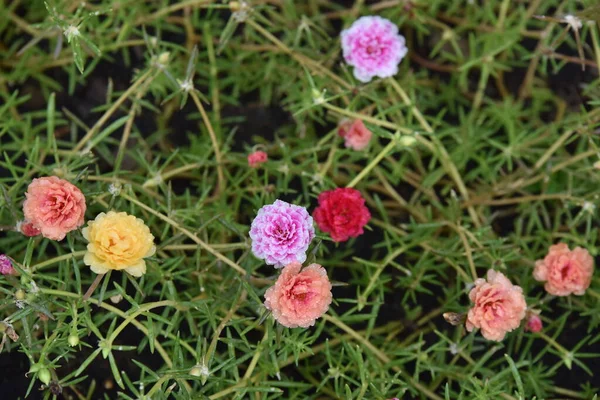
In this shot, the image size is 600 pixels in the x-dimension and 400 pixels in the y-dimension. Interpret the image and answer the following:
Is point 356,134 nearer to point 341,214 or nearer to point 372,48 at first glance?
point 372,48

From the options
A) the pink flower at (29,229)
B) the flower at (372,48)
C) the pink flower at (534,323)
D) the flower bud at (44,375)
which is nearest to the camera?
the flower bud at (44,375)

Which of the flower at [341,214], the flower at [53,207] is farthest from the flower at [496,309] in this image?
the flower at [53,207]

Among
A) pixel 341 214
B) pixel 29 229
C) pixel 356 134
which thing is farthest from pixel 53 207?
pixel 356 134

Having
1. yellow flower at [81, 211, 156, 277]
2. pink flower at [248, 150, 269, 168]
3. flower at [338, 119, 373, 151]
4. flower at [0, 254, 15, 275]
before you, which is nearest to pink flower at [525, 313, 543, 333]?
flower at [338, 119, 373, 151]

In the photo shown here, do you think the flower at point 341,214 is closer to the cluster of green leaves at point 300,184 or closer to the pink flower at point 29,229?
the cluster of green leaves at point 300,184

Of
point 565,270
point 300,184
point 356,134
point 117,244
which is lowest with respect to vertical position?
point 300,184

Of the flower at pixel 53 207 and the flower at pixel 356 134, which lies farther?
the flower at pixel 356 134
